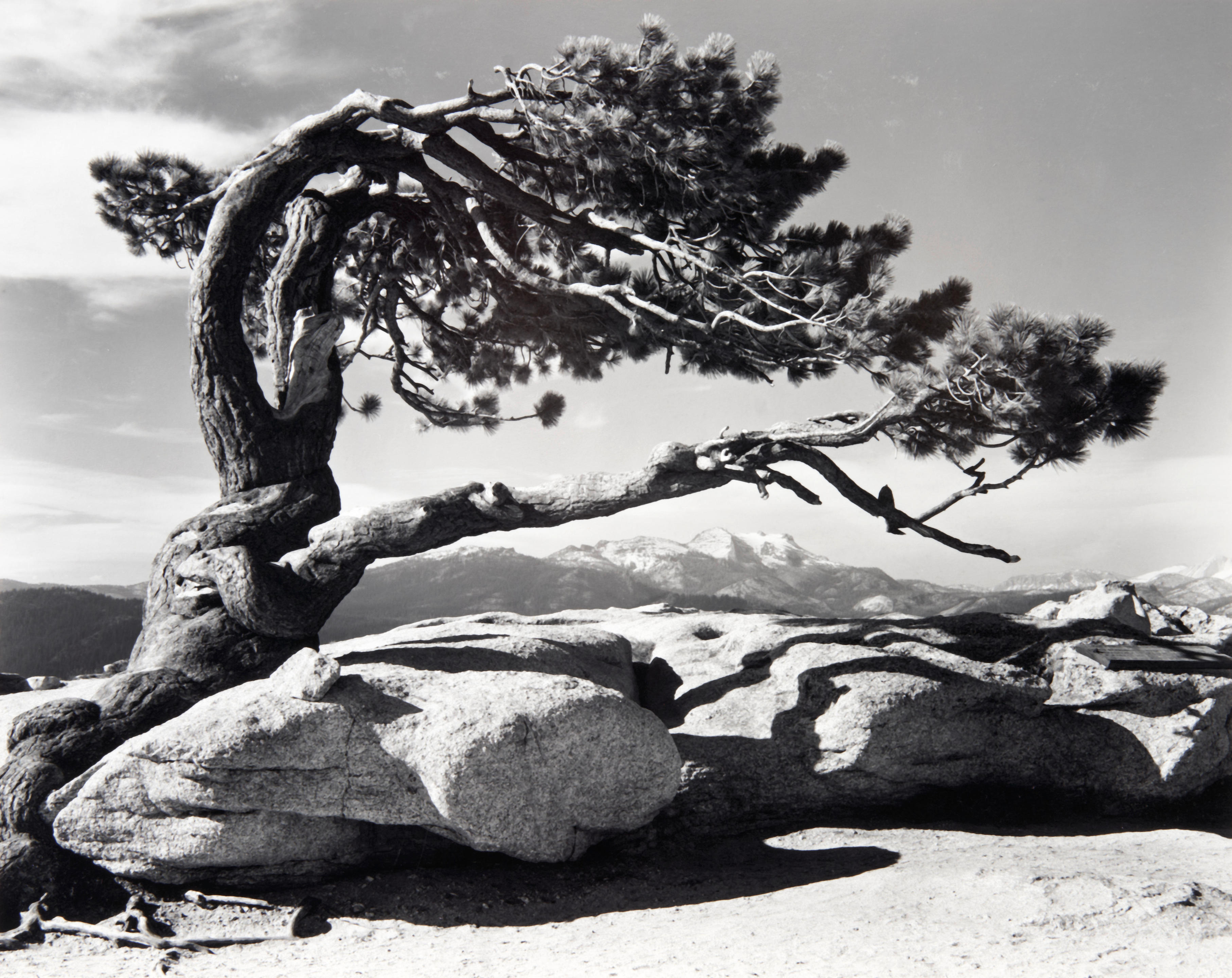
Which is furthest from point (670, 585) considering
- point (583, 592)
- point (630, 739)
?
point (630, 739)

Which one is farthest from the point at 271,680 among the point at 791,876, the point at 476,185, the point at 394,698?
the point at 476,185

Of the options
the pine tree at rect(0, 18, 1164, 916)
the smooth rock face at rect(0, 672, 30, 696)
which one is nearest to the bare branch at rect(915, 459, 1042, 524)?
the pine tree at rect(0, 18, 1164, 916)

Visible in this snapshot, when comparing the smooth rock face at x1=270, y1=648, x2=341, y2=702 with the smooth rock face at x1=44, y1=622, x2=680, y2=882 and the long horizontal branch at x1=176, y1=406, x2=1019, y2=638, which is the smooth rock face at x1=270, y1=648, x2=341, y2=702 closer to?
the smooth rock face at x1=44, y1=622, x2=680, y2=882

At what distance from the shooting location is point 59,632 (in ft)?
52.0

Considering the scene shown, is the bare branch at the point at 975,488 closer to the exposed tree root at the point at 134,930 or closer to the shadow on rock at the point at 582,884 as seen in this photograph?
the shadow on rock at the point at 582,884

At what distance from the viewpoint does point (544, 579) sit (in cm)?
1866

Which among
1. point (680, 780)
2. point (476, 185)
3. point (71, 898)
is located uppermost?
point (476, 185)

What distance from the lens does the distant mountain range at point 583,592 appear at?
15242 millimetres

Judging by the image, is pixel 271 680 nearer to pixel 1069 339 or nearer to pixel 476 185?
pixel 476 185

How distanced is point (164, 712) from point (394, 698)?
2.05m

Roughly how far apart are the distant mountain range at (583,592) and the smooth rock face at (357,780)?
9.34 meters

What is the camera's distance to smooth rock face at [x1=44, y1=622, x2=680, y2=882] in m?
4.55

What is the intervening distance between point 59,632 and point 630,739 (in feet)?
51.1

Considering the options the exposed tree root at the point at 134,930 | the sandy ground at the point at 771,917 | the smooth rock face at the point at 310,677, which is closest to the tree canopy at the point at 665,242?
the sandy ground at the point at 771,917
